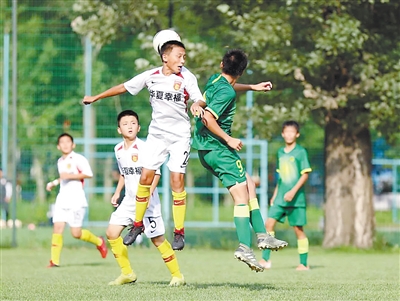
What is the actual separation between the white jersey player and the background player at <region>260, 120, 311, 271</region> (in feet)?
13.9

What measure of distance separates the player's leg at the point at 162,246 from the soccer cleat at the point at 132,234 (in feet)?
1.97

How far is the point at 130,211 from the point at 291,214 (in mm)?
3828

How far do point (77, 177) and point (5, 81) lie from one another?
8.31 meters

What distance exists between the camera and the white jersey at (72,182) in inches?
549

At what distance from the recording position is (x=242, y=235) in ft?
29.6

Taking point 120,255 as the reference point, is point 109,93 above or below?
above

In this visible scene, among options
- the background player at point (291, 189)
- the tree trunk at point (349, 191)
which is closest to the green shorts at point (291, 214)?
the background player at point (291, 189)

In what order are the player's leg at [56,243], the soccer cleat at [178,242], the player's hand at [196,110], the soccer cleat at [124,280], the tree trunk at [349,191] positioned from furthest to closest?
the tree trunk at [349,191] → the player's leg at [56,243] → the soccer cleat at [124,280] → the soccer cleat at [178,242] → the player's hand at [196,110]

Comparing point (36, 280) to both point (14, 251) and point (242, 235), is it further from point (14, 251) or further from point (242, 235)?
point (14, 251)

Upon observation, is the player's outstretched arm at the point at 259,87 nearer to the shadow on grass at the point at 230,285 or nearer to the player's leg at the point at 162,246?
the player's leg at the point at 162,246

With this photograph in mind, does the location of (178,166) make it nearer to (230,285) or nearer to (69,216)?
(230,285)

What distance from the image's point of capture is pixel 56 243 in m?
13.8

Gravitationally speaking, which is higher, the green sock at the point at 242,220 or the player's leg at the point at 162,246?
the green sock at the point at 242,220

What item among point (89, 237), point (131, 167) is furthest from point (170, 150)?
point (89, 237)
